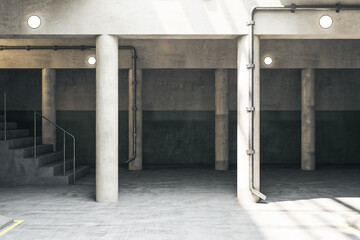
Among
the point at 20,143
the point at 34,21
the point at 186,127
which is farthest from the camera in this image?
the point at 186,127

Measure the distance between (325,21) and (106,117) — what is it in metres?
5.22

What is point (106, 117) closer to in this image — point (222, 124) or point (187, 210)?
point (187, 210)

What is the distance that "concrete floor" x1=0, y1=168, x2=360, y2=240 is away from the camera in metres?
5.73

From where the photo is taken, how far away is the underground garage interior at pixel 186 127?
6.67m

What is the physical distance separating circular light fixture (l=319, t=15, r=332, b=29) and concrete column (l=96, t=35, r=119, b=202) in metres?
4.58

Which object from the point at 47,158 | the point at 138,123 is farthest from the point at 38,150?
the point at 138,123

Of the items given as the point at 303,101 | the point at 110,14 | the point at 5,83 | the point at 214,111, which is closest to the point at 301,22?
the point at 110,14

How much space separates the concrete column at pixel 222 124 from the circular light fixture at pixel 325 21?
4793mm

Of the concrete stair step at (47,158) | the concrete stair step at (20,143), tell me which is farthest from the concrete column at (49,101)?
the concrete stair step at (20,143)

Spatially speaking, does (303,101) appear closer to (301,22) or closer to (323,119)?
(323,119)

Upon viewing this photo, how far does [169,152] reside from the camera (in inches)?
534

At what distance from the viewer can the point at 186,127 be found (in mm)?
13625

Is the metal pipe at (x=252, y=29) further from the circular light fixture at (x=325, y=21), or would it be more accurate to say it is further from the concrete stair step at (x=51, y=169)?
the concrete stair step at (x=51, y=169)

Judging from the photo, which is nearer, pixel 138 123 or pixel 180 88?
pixel 138 123
